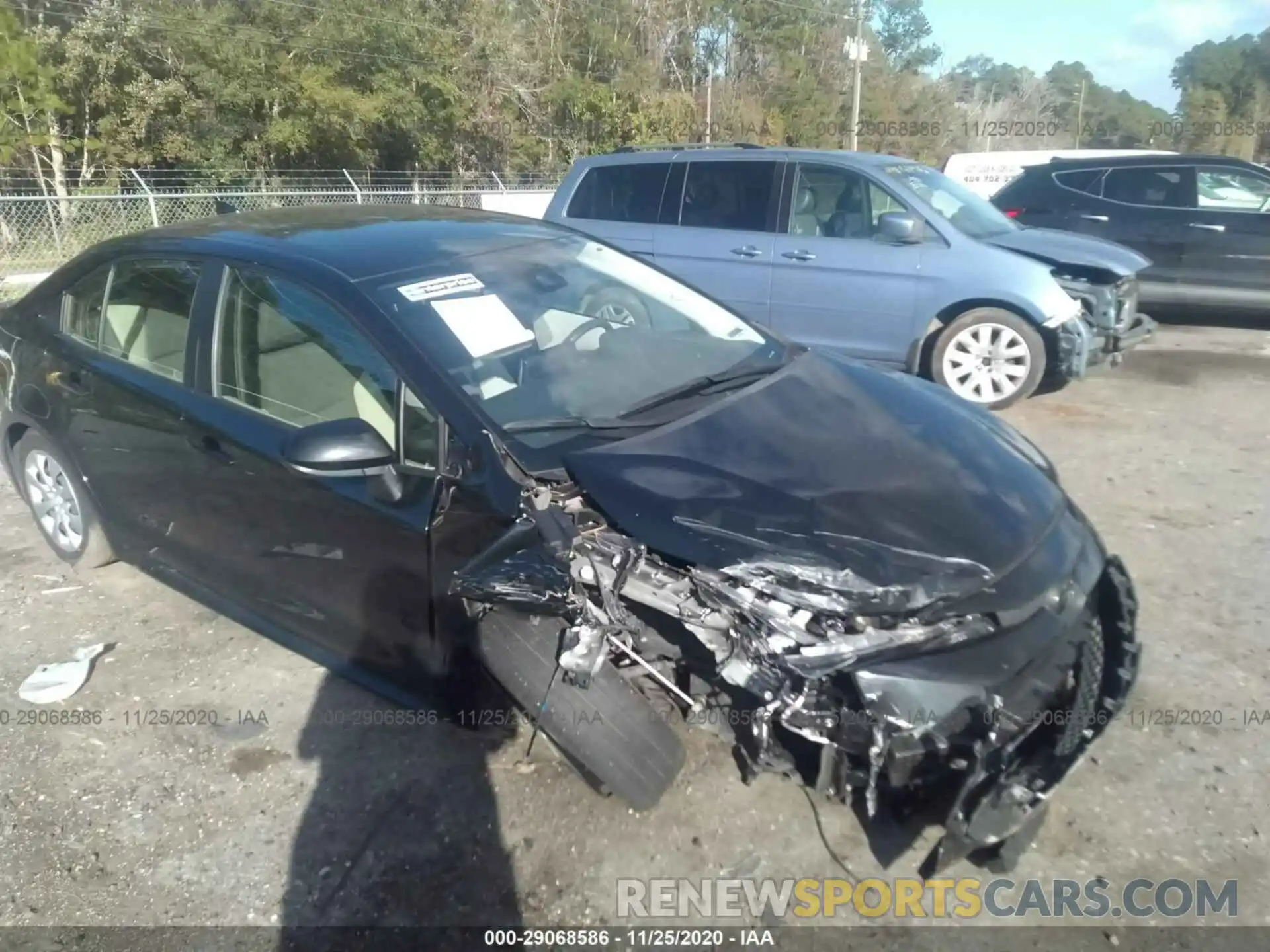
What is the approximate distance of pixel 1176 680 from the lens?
11.0 feet

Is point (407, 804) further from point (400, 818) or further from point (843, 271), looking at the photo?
point (843, 271)

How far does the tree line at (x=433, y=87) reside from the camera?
855 inches

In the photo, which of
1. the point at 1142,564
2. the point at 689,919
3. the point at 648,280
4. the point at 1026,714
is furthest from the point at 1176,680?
the point at 648,280

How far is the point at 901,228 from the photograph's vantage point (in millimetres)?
6422

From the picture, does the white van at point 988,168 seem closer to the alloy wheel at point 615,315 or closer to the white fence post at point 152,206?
the white fence post at point 152,206

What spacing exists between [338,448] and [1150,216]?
8.66m

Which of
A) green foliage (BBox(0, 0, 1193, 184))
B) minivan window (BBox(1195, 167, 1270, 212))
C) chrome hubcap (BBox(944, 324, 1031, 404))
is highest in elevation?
green foliage (BBox(0, 0, 1193, 184))

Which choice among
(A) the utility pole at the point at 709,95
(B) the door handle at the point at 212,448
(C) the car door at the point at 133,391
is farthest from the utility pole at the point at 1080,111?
(B) the door handle at the point at 212,448

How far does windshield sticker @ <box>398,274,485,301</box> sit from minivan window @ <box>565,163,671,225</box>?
465 cm

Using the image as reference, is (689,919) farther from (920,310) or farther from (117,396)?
(920,310)

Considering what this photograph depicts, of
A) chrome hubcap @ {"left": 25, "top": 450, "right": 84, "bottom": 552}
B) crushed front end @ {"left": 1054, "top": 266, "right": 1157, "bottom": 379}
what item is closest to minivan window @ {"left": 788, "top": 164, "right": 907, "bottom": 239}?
crushed front end @ {"left": 1054, "top": 266, "right": 1157, "bottom": 379}

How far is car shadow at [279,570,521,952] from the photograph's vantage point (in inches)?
98.2

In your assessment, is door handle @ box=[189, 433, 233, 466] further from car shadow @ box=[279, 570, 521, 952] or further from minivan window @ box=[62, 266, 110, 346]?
minivan window @ box=[62, 266, 110, 346]

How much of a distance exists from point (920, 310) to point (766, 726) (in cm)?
475
